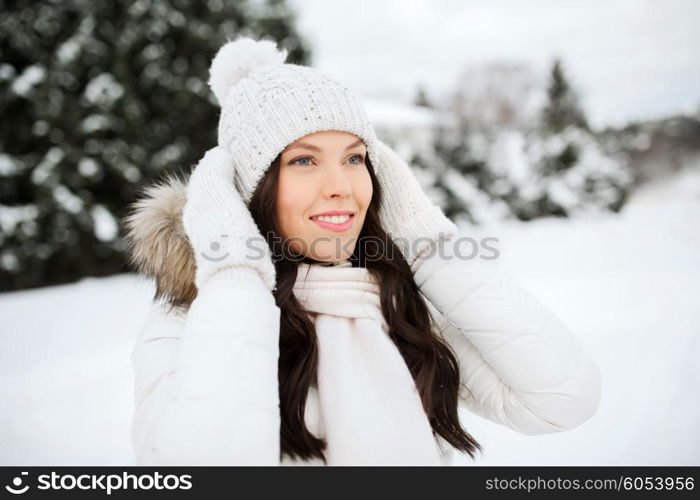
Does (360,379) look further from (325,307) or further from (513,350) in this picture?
(513,350)

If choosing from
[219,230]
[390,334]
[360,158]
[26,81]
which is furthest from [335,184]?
[26,81]

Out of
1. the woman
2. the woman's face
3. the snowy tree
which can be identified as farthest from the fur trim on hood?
the snowy tree

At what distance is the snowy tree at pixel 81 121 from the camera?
761cm

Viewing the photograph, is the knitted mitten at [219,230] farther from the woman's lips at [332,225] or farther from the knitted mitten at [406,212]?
the knitted mitten at [406,212]

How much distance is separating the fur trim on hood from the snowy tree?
7342 millimetres

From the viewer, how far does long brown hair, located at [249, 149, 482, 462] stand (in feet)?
4.35

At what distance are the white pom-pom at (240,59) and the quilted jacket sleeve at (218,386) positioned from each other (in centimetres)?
87

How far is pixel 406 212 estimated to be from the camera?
1679 mm

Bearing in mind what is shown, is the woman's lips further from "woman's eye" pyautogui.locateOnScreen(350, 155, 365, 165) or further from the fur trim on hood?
the fur trim on hood

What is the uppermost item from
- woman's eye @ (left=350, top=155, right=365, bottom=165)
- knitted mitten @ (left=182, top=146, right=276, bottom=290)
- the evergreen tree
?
the evergreen tree

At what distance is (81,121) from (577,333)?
26.1 ft

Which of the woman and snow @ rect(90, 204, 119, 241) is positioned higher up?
snow @ rect(90, 204, 119, 241)

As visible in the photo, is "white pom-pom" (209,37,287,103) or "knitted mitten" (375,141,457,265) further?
"white pom-pom" (209,37,287,103)

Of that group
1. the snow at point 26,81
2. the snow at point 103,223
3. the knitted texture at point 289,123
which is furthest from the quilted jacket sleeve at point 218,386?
the snow at point 26,81
